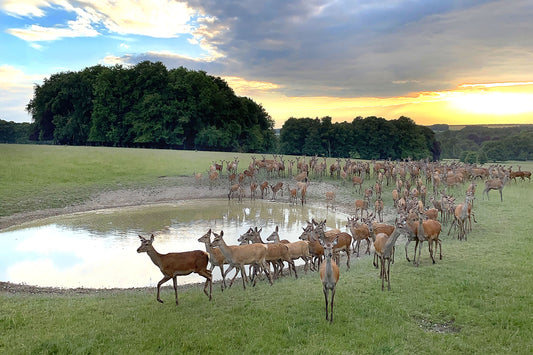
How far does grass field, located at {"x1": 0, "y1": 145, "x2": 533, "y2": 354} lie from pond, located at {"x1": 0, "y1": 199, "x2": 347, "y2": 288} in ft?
5.89

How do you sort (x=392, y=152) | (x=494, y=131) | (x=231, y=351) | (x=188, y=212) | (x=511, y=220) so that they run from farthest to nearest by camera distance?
(x=494, y=131) < (x=392, y=152) < (x=188, y=212) < (x=511, y=220) < (x=231, y=351)

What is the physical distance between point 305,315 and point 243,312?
51.3 inches

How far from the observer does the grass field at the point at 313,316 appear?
668 centimetres

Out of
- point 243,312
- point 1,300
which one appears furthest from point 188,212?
point 243,312

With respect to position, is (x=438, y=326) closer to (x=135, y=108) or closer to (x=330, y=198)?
(x=330, y=198)

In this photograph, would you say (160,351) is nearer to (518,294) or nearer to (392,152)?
(518,294)

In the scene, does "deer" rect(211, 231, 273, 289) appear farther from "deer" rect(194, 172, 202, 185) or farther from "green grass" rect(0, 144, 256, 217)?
"deer" rect(194, 172, 202, 185)

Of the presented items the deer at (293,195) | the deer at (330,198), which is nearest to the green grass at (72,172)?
the deer at (293,195)

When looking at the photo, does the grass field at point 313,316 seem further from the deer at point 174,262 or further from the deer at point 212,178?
the deer at point 212,178

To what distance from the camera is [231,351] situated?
6.52 metres

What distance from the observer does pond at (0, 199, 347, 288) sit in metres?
11.9

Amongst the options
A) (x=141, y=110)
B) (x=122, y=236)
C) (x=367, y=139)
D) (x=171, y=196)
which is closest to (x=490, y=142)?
(x=367, y=139)

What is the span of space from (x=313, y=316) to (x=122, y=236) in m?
11.1

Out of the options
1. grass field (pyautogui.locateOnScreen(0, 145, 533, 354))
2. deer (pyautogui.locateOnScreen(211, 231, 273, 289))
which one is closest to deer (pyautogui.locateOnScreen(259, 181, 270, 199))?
grass field (pyautogui.locateOnScreen(0, 145, 533, 354))
